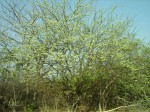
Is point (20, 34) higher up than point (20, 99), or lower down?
higher up

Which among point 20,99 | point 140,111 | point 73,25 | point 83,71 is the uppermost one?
point 73,25

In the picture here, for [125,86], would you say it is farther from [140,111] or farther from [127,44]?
[140,111]

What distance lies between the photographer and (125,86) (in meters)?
19.3

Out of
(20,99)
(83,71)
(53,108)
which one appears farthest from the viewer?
(20,99)

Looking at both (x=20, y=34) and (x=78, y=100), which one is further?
(x=20, y=34)

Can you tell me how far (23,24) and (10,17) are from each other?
2.42m

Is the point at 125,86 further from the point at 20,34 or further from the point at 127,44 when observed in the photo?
the point at 20,34

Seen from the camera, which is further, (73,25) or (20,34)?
(20,34)

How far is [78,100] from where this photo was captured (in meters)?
17.7

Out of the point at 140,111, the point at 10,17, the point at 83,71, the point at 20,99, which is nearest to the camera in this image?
the point at 140,111

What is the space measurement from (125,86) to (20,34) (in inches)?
316

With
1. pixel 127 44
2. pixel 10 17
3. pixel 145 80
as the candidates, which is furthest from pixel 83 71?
pixel 10 17

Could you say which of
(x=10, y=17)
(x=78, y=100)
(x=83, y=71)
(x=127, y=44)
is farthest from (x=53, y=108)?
(x=10, y=17)

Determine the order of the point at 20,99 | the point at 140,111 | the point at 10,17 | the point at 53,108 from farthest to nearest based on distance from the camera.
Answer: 1. the point at 10,17
2. the point at 20,99
3. the point at 53,108
4. the point at 140,111
